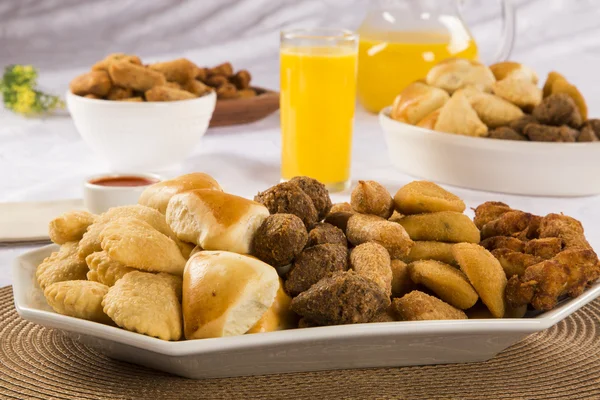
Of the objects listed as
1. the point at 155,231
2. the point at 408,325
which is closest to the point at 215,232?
the point at 155,231

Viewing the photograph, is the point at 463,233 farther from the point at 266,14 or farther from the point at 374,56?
the point at 266,14

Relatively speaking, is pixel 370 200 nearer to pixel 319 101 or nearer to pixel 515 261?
pixel 515 261

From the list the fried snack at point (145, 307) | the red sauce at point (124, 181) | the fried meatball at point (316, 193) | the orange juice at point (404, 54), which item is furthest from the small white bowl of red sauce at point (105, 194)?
the orange juice at point (404, 54)

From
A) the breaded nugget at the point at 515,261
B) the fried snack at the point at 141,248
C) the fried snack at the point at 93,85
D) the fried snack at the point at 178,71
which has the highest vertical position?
the fried snack at the point at 141,248

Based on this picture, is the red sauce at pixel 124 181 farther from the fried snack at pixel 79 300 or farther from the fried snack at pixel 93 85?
the fried snack at pixel 79 300

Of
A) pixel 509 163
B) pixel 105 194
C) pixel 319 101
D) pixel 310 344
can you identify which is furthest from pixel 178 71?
pixel 310 344

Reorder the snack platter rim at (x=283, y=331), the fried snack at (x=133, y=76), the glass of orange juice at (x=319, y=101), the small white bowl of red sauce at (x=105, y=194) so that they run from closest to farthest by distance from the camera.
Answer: the snack platter rim at (x=283, y=331), the small white bowl of red sauce at (x=105, y=194), the glass of orange juice at (x=319, y=101), the fried snack at (x=133, y=76)
